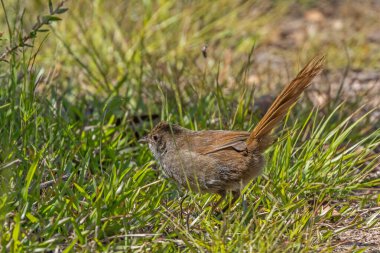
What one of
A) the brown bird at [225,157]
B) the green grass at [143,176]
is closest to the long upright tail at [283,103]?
the brown bird at [225,157]

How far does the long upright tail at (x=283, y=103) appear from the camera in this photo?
4.13 meters

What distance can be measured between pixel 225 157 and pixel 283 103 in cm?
45

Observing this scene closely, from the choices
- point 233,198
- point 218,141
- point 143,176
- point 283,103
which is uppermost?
point 283,103

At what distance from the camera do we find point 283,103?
425cm

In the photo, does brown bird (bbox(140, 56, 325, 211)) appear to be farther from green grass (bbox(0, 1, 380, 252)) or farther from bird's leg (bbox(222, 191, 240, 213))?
green grass (bbox(0, 1, 380, 252))

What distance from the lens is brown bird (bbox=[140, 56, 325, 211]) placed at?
4309mm

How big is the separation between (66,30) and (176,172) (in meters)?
3.69

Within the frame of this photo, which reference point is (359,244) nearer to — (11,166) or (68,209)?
(68,209)

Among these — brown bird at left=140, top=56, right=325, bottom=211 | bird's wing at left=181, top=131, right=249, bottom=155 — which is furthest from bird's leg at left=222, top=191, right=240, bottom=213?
bird's wing at left=181, top=131, right=249, bottom=155

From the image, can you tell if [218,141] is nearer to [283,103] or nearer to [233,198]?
[233,198]

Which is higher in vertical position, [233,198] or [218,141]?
[218,141]

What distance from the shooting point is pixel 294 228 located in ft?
13.0

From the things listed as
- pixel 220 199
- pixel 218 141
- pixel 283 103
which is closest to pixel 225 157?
pixel 218 141

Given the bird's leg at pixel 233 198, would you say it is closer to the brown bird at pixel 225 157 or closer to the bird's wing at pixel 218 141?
the brown bird at pixel 225 157
